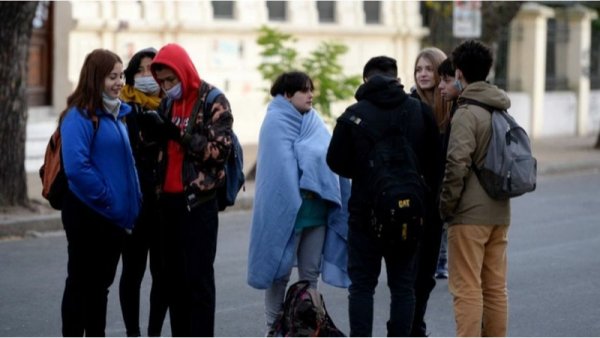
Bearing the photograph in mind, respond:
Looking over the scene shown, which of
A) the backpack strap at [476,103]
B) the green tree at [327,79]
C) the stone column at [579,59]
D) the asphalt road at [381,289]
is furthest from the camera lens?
the stone column at [579,59]

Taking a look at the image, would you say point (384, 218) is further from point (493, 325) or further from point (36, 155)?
point (36, 155)

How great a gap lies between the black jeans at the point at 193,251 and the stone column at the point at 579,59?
25144 mm

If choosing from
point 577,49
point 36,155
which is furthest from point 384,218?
point 577,49

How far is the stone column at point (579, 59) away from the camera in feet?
103

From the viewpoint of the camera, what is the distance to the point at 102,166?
7.00 m

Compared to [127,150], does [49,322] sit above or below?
below

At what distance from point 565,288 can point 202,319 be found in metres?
4.19

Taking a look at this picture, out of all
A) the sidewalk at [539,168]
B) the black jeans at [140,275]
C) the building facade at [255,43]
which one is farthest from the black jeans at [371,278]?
the building facade at [255,43]

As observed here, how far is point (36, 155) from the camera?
19.2 meters

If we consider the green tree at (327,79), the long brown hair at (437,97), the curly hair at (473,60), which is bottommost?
the green tree at (327,79)

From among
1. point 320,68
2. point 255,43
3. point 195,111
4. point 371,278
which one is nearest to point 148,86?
point 195,111

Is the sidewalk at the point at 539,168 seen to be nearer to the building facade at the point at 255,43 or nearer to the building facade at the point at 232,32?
the building facade at the point at 255,43

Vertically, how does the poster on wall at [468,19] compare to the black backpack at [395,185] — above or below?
above

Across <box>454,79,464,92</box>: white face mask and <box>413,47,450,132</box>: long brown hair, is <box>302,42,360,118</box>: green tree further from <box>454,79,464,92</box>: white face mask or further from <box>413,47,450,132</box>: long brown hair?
<box>454,79,464,92</box>: white face mask
